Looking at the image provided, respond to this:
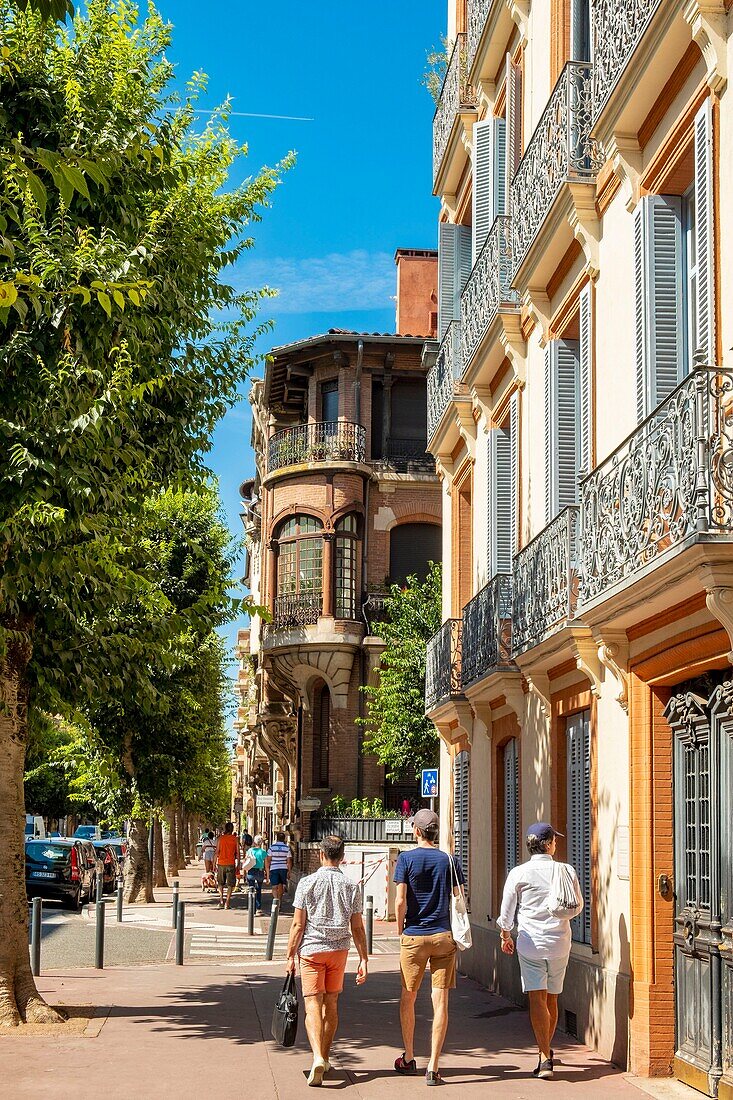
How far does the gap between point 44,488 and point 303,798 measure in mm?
30927

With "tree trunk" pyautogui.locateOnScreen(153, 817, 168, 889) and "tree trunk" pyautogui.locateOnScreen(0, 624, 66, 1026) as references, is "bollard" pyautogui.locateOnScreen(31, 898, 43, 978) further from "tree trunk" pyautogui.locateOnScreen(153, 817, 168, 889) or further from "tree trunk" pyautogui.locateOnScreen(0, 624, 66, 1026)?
"tree trunk" pyautogui.locateOnScreen(153, 817, 168, 889)

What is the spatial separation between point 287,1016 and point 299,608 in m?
30.1

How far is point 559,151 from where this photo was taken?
13781 millimetres


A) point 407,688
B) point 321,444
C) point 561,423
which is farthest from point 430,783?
point 321,444

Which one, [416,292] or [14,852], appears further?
[416,292]

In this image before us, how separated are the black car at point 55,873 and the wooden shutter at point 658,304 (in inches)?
1064

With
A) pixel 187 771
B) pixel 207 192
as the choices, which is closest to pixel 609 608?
pixel 207 192

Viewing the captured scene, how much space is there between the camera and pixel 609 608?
1075 centimetres

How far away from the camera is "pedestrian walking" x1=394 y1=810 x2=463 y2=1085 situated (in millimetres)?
10500

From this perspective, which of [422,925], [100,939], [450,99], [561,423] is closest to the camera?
[422,925]

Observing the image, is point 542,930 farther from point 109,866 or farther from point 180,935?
point 109,866

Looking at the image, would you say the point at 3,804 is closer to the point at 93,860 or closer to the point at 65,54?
the point at 65,54

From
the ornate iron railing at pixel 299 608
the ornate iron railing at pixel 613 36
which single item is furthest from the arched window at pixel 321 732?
the ornate iron railing at pixel 613 36

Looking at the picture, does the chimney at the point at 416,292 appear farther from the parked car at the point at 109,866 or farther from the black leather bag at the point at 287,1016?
the black leather bag at the point at 287,1016
